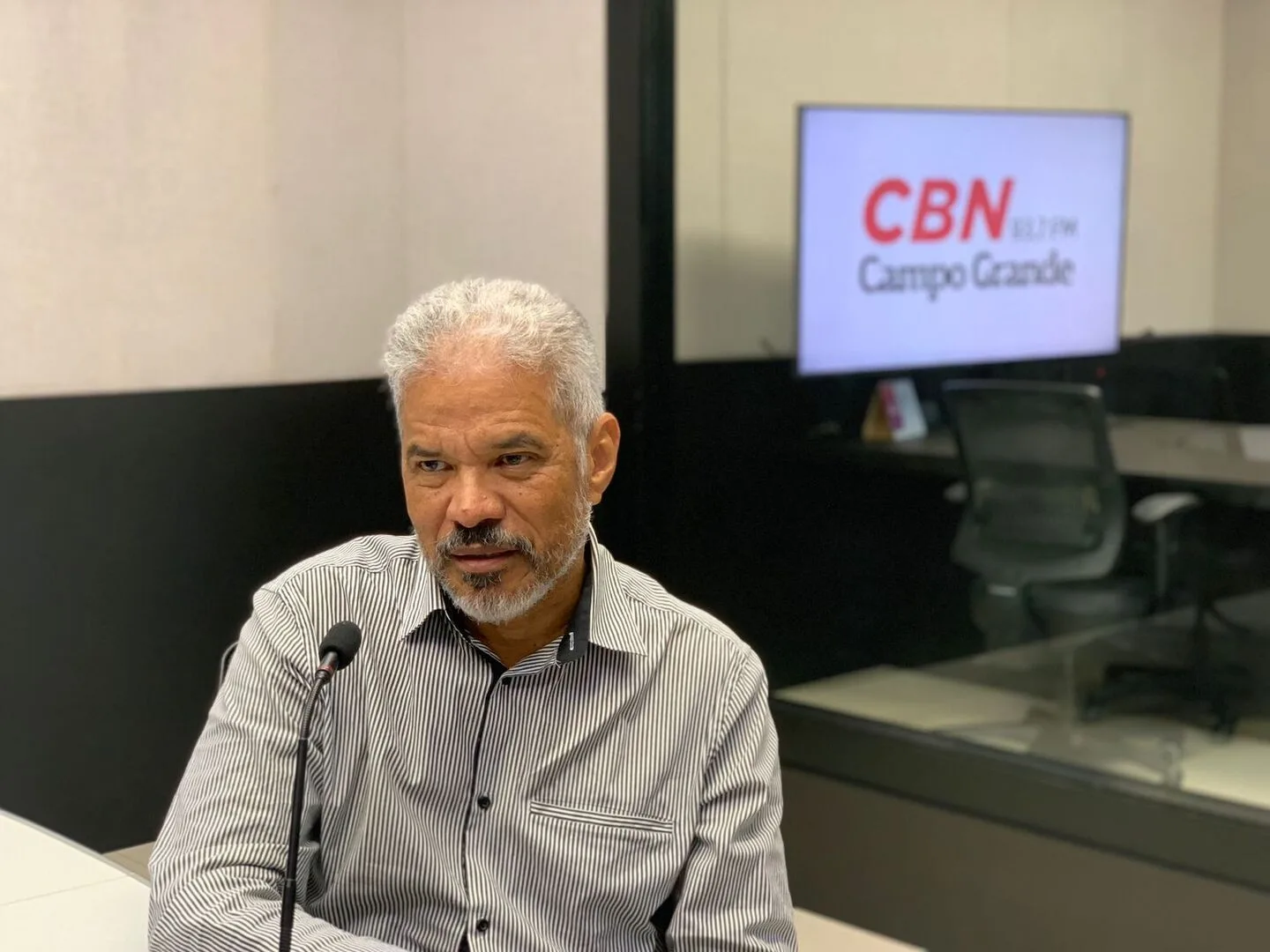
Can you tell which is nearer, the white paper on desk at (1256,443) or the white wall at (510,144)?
the white paper on desk at (1256,443)

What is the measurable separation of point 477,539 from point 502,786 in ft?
0.88

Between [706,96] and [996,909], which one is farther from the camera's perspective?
[706,96]

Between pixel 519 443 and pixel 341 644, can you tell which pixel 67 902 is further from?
pixel 519 443

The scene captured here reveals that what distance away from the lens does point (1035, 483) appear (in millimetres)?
3275

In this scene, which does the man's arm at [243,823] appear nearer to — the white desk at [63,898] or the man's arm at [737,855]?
the white desk at [63,898]

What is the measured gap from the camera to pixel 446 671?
167 cm

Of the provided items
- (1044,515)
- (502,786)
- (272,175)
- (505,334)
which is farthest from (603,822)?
(272,175)

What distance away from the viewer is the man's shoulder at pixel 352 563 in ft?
5.63

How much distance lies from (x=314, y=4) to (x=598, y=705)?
8.19 feet

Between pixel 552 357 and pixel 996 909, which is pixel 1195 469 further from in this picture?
pixel 552 357

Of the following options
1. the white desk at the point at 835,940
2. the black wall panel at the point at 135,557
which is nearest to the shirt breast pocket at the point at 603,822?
the white desk at the point at 835,940

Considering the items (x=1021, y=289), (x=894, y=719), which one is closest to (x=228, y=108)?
(x=1021, y=289)

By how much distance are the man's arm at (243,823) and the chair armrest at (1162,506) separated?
73.0 inches

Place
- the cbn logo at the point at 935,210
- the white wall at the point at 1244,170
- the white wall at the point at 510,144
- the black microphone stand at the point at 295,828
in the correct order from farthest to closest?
the white wall at the point at 510,144 < the cbn logo at the point at 935,210 < the white wall at the point at 1244,170 < the black microphone stand at the point at 295,828
